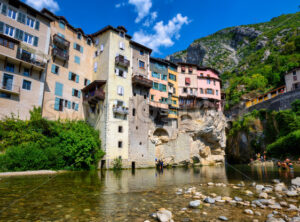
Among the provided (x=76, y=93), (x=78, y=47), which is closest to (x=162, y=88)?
(x=76, y=93)

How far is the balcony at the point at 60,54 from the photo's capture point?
35312 millimetres

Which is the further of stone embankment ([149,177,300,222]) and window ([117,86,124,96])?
window ([117,86,124,96])

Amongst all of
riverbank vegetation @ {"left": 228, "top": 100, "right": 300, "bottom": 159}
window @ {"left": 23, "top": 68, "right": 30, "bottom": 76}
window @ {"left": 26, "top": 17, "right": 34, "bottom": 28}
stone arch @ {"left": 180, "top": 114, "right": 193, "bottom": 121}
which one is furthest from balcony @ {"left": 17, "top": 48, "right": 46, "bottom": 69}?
riverbank vegetation @ {"left": 228, "top": 100, "right": 300, "bottom": 159}

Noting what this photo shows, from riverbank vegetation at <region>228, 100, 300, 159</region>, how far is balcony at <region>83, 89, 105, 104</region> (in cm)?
3781

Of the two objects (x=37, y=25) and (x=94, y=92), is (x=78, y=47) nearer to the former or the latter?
(x=37, y=25)

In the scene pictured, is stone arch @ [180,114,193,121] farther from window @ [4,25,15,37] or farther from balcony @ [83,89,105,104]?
window @ [4,25,15,37]

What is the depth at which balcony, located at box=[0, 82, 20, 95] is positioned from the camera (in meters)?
27.9

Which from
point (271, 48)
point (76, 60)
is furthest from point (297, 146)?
point (271, 48)

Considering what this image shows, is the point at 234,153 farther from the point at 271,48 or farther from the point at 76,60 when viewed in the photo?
the point at 271,48

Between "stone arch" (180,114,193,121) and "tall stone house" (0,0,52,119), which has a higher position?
"tall stone house" (0,0,52,119)

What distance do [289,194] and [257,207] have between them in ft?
13.3

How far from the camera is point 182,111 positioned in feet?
168

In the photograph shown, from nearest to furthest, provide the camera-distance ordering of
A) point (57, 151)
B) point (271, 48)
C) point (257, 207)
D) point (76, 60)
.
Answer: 1. point (257, 207)
2. point (57, 151)
3. point (76, 60)
4. point (271, 48)

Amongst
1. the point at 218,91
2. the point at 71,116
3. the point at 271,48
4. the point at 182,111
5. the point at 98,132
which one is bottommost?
the point at 98,132
